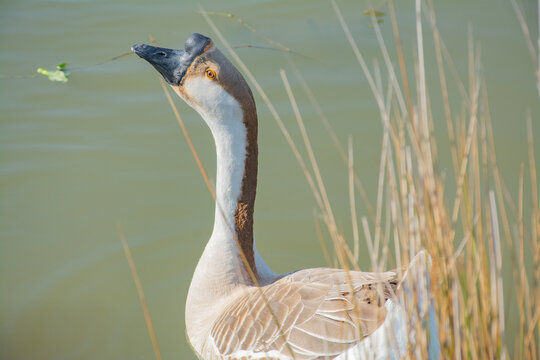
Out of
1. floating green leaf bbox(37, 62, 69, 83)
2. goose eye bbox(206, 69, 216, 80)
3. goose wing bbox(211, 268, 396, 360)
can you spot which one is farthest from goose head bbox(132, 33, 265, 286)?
floating green leaf bbox(37, 62, 69, 83)

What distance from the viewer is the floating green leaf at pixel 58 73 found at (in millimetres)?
5745

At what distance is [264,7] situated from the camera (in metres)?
6.64

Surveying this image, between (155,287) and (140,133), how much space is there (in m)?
1.67

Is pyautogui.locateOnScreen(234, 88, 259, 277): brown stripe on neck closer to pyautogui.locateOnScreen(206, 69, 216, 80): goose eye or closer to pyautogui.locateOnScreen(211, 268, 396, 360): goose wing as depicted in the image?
pyautogui.locateOnScreen(206, 69, 216, 80): goose eye

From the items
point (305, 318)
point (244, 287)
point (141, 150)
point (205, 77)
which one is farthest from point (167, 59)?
point (141, 150)

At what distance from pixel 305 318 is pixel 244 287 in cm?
75

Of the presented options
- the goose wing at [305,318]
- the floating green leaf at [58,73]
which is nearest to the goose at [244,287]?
the goose wing at [305,318]

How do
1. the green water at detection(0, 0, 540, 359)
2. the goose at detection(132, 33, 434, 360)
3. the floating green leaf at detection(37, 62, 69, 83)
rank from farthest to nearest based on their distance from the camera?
the floating green leaf at detection(37, 62, 69, 83)
the green water at detection(0, 0, 540, 359)
the goose at detection(132, 33, 434, 360)

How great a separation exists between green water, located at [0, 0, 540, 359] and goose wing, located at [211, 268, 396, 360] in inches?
32.0

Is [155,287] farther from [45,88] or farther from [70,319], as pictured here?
[45,88]

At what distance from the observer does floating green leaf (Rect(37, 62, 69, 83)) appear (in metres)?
5.75

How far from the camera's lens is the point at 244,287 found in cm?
356

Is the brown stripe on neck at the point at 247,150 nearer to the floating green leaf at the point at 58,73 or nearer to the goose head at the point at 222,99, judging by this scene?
the goose head at the point at 222,99

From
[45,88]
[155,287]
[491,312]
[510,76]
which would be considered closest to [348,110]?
[510,76]
